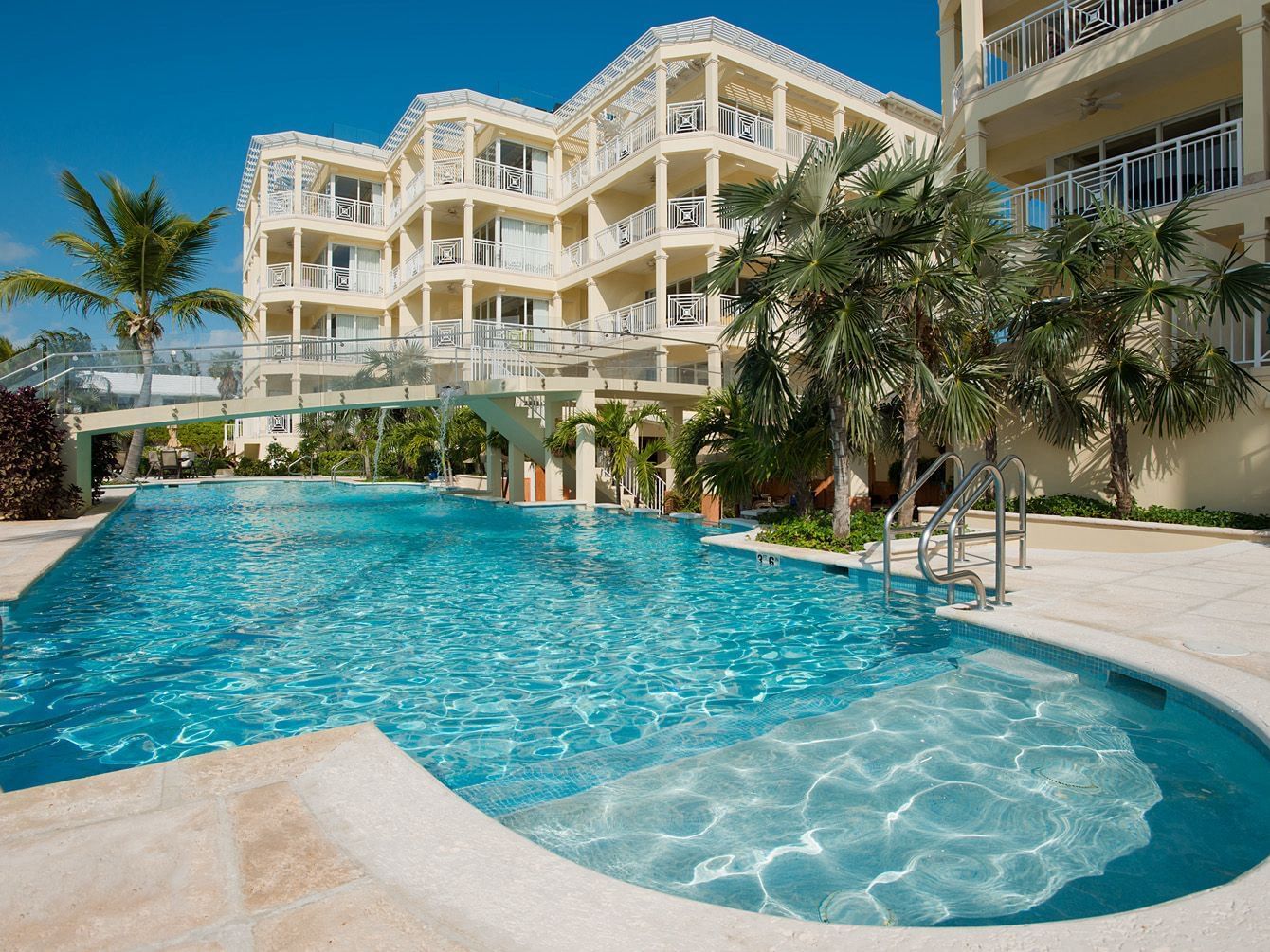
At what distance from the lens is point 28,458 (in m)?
14.2

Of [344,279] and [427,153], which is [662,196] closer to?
[427,153]

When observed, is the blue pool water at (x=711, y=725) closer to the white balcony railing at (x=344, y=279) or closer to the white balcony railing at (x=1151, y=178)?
the white balcony railing at (x=1151, y=178)

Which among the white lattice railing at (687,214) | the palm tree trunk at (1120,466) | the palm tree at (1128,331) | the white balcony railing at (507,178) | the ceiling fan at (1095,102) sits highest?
the white balcony railing at (507,178)

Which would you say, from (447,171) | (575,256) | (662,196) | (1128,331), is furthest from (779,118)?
(1128,331)

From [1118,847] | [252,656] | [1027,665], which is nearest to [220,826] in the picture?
[1118,847]

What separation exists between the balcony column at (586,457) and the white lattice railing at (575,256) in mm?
10821

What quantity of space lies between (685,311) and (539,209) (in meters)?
9.74

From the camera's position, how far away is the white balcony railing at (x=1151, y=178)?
12703 millimetres

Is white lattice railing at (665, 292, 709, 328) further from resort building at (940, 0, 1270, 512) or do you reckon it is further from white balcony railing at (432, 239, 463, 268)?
white balcony railing at (432, 239, 463, 268)

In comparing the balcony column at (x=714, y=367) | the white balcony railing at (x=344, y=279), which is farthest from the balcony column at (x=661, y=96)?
the white balcony railing at (x=344, y=279)

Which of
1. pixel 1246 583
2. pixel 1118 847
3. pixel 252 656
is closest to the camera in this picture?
pixel 1118 847

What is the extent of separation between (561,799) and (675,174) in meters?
25.7

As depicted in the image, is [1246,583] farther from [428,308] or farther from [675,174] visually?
[428,308]

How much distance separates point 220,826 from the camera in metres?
2.78
